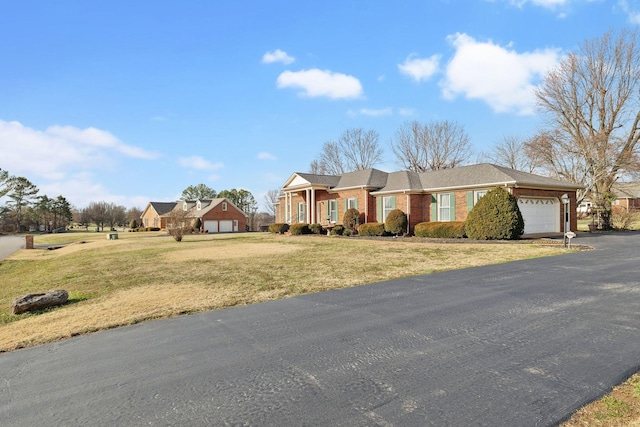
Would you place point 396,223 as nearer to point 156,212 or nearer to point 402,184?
point 402,184

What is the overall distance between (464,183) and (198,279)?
17.1 metres

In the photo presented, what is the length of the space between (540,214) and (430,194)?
6286 millimetres

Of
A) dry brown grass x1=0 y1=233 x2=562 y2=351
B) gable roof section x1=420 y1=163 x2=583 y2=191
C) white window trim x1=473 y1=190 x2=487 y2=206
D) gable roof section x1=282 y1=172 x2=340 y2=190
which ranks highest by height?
gable roof section x1=282 y1=172 x2=340 y2=190

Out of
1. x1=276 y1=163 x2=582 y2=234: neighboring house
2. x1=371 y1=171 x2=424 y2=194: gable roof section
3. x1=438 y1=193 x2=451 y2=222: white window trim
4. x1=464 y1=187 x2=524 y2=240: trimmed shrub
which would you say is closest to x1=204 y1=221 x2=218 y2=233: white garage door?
x1=276 y1=163 x2=582 y2=234: neighboring house

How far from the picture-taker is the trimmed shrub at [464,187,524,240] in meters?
17.3

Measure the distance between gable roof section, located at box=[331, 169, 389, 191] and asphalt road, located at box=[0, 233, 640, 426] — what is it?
68.1 feet

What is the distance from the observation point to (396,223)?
76.0 ft

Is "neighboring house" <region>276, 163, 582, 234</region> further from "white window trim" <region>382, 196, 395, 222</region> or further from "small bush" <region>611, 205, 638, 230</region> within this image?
"small bush" <region>611, 205, 638, 230</region>

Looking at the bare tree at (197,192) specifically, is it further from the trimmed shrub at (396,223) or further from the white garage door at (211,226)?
the trimmed shrub at (396,223)

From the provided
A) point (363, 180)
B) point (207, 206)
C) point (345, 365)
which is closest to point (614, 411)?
point (345, 365)

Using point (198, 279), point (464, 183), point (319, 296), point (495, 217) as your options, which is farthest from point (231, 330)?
point (464, 183)

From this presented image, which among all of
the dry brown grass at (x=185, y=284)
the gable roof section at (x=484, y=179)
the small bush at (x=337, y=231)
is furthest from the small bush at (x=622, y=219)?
the small bush at (x=337, y=231)

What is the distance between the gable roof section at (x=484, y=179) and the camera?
1981 cm

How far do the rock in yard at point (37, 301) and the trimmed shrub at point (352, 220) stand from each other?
67.1ft
